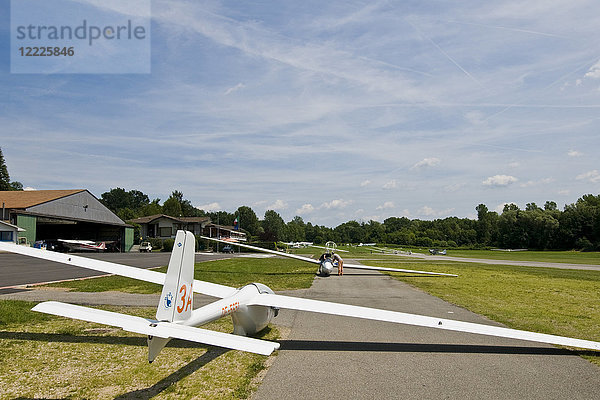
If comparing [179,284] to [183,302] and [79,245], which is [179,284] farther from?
[79,245]

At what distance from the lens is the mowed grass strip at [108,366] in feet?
17.7

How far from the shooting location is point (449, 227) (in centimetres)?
15562

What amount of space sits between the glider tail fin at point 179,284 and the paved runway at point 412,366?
166 cm

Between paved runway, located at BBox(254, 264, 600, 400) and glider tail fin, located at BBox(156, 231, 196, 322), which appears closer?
glider tail fin, located at BBox(156, 231, 196, 322)

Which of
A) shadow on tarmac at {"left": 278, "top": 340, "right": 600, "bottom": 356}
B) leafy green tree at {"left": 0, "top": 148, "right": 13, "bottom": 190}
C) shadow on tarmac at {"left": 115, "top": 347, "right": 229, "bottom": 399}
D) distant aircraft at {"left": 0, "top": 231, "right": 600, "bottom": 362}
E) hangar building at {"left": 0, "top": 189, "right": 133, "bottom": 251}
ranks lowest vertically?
shadow on tarmac at {"left": 278, "top": 340, "right": 600, "bottom": 356}

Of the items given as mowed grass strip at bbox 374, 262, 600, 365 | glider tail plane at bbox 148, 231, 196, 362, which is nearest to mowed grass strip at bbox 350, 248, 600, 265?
mowed grass strip at bbox 374, 262, 600, 365

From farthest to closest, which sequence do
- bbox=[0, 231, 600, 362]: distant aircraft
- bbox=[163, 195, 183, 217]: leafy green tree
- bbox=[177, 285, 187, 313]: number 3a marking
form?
bbox=[163, 195, 183, 217]: leafy green tree → bbox=[177, 285, 187, 313]: number 3a marking → bbox=[0, 231, 600, 362]: distant aircraft

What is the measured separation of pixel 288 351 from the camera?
300 inches

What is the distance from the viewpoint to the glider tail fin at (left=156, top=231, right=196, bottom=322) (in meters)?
5.55

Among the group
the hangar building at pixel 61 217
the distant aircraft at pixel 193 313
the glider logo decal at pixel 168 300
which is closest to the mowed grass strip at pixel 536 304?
the distant aircraft at pixel 193 313

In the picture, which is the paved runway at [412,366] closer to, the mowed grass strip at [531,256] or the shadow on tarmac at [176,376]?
the shadow on tarmac at [176,376]

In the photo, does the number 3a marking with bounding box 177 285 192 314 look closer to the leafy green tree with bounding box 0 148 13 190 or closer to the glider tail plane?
the glider tail plane

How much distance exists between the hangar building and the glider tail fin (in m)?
49.8

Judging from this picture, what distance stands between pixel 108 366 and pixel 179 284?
2196 millimetres
